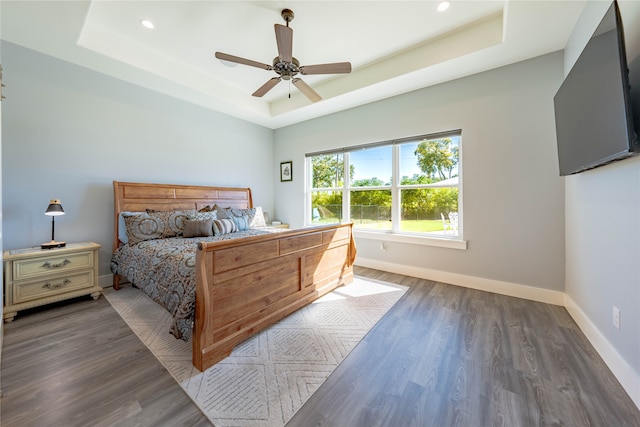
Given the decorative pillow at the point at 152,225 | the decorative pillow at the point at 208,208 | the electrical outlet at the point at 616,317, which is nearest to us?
the electrical outlet at the point at 616,317

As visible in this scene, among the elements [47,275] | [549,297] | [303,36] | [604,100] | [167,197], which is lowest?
[549,297]

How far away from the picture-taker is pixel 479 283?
3002mm

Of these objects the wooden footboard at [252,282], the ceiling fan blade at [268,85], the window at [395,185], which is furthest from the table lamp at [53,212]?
the window at [395,185]

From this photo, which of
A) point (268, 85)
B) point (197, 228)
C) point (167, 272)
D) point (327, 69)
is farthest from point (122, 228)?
point (327, 69)

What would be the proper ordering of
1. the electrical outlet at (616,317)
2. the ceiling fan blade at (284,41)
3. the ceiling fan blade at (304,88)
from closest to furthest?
the electrical outlet at (616,317)
the ceiling fan blade at (284,41)
the ceiling fan blade at (304,88)

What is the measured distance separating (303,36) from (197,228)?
2.62m

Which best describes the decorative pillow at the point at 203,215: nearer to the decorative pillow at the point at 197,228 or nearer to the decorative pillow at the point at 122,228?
the decorative pillow at the point at 197,228

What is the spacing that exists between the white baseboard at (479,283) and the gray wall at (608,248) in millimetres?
240

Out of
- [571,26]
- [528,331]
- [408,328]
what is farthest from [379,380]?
[571,26]

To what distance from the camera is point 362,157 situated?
4117mm

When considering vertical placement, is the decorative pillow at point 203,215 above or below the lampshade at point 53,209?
below

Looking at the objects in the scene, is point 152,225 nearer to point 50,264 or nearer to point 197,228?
point 197,228

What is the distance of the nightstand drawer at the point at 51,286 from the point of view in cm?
228

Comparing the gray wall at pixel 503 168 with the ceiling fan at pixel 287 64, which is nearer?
the ceiling fan at pixel 287 64
